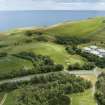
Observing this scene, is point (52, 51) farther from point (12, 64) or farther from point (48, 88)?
point (48, 88)

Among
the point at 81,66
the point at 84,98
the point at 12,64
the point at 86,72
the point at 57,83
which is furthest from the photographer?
the point at 12,64

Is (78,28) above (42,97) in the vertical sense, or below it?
below

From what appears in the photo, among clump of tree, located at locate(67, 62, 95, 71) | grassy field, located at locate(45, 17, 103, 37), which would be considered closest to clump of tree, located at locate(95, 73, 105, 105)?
clump of tree, located at locate(67, 62, 95, 71)

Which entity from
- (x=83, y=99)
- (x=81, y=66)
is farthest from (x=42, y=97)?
(x=81, y=66)

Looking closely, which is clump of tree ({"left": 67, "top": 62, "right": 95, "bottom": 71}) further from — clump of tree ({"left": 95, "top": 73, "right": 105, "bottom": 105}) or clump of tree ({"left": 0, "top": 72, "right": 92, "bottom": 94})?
clump of tree ({"left": 0, "top": 72, "right": 92, "bottom": 94})

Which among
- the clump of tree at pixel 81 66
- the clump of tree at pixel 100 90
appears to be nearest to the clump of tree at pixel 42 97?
the clump of tree at pixel 100 90

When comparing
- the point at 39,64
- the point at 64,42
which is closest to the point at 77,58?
the point at 39,64
